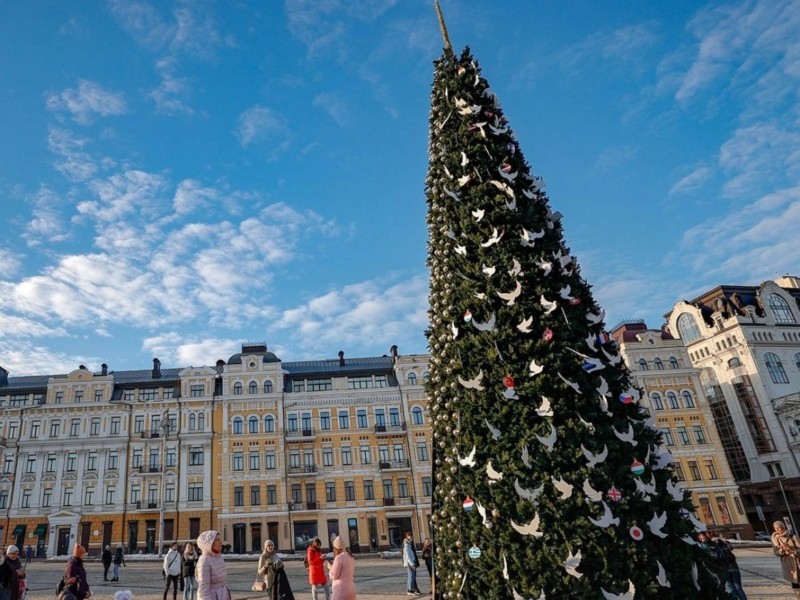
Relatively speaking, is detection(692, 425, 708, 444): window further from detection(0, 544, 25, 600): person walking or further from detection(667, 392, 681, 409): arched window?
detection(0, 544, 25, 600): person walking

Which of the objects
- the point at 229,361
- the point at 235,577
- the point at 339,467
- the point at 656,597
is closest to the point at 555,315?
the point at 656,597

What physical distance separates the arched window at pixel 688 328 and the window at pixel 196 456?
1688 inches

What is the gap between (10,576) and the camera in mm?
9188

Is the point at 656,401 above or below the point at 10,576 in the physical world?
above

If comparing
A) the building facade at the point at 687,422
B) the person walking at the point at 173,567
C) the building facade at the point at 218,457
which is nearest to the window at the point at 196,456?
the building facade at the point at 218,457

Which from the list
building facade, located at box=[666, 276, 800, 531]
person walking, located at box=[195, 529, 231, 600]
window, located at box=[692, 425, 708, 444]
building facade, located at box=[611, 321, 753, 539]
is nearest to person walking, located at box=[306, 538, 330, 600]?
person walking, located at box=[195, 529, 231, 600]

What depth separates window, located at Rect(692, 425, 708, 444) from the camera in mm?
42344

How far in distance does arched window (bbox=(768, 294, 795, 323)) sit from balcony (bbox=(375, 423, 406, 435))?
1308 inches

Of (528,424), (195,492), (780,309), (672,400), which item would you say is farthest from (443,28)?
(780,309)

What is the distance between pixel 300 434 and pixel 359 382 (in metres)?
6.39

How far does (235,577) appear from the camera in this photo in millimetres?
20375

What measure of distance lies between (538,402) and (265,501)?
127 feet

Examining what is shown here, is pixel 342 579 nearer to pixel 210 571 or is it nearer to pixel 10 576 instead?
pixel 210 571

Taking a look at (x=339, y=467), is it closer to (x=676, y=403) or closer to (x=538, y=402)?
(x=676, y=403)
